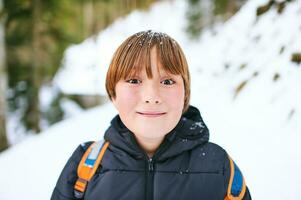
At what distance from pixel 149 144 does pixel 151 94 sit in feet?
1.24

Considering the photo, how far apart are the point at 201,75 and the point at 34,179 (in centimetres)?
772

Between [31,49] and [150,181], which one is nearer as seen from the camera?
[150,181]

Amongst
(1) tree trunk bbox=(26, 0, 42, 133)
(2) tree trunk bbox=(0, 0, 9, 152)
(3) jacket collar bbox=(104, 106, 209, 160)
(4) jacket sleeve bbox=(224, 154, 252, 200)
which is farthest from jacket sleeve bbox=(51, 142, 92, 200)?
(1) tree trunk bbox=(26, 0, 42, 133)

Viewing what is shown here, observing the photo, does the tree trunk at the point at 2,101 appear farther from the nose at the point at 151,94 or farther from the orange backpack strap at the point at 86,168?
the nose at the point at 151,94

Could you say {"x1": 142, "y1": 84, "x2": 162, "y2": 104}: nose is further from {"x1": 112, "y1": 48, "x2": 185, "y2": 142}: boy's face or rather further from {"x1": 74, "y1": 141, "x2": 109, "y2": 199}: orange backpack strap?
{"x1": 74, "y1": 141, "x2": 109, "y2": 199}: orange backpack strap

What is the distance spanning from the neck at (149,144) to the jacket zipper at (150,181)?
8cm

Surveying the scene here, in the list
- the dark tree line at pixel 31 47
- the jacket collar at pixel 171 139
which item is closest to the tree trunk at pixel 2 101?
the dark tree line at pixel 31 47

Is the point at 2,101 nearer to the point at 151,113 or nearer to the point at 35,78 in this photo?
the point at 35,78

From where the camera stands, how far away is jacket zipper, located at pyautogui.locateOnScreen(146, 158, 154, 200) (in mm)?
1890

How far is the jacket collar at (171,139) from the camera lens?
194 cm

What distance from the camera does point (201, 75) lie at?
11.3 meters

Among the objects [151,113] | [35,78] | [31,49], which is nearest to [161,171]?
[151,113]

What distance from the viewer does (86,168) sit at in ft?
6.55

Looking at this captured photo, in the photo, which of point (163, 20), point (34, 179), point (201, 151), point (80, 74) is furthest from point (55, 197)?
point (163, 20)
